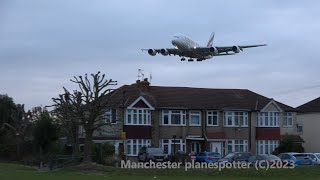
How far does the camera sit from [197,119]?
214ft

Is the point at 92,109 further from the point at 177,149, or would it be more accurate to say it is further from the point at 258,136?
the point at 258,136

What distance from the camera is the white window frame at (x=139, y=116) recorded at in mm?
61219

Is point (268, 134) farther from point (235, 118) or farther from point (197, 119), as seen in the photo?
point (197, 119)

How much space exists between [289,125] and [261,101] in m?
4.58

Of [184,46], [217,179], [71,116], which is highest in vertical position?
[184,46]

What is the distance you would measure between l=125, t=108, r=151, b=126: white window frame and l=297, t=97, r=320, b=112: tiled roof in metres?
25.7

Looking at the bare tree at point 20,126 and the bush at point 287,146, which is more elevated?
the bare tree at point 20,126

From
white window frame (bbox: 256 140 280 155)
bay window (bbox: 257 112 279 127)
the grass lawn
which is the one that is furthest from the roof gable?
the grass lawn

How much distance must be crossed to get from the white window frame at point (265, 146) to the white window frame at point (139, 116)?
13276 mm

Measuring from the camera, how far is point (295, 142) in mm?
65750

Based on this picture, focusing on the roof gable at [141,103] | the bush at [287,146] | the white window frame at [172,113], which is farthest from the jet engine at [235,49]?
the bush at [287,146]

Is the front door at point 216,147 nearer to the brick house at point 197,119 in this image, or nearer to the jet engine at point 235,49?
the brick house at point 197,119

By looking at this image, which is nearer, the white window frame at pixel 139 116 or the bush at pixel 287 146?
the white window frame at pixel 139 116

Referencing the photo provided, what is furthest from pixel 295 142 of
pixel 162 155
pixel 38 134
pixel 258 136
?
pixel 38 134
